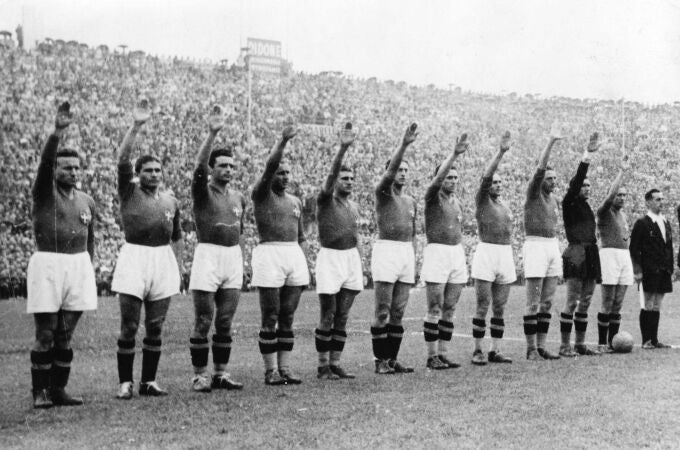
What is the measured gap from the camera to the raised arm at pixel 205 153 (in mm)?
7008

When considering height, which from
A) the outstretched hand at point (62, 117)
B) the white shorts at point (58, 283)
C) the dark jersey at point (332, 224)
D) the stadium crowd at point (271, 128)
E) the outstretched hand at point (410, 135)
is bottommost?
the white shorts at point (58, 283)

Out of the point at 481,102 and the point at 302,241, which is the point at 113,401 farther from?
the point at 481,102

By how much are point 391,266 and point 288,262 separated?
133 centimetres

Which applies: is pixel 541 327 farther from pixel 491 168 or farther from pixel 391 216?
pixel 391 216

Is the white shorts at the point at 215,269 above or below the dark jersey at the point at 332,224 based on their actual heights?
below

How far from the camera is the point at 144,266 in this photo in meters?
7.01

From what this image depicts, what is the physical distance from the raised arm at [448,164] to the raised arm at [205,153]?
2.70 m

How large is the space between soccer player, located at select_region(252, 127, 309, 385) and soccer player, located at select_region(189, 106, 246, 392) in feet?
0.92

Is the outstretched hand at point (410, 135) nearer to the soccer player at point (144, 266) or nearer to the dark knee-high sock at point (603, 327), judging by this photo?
the soccer player at point (144, 266)

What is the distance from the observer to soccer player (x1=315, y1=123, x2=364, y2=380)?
8.22m

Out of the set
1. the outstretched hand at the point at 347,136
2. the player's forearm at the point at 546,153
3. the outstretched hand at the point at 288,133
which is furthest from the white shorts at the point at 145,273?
the player's forearm at the point at 546,153

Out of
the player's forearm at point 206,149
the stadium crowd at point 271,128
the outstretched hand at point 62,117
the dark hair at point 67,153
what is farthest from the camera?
the stadium crowd at point 271,128

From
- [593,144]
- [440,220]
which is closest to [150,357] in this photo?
[440,220]

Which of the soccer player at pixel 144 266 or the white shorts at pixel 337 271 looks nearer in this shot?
the soccer player at pixel 144 266
